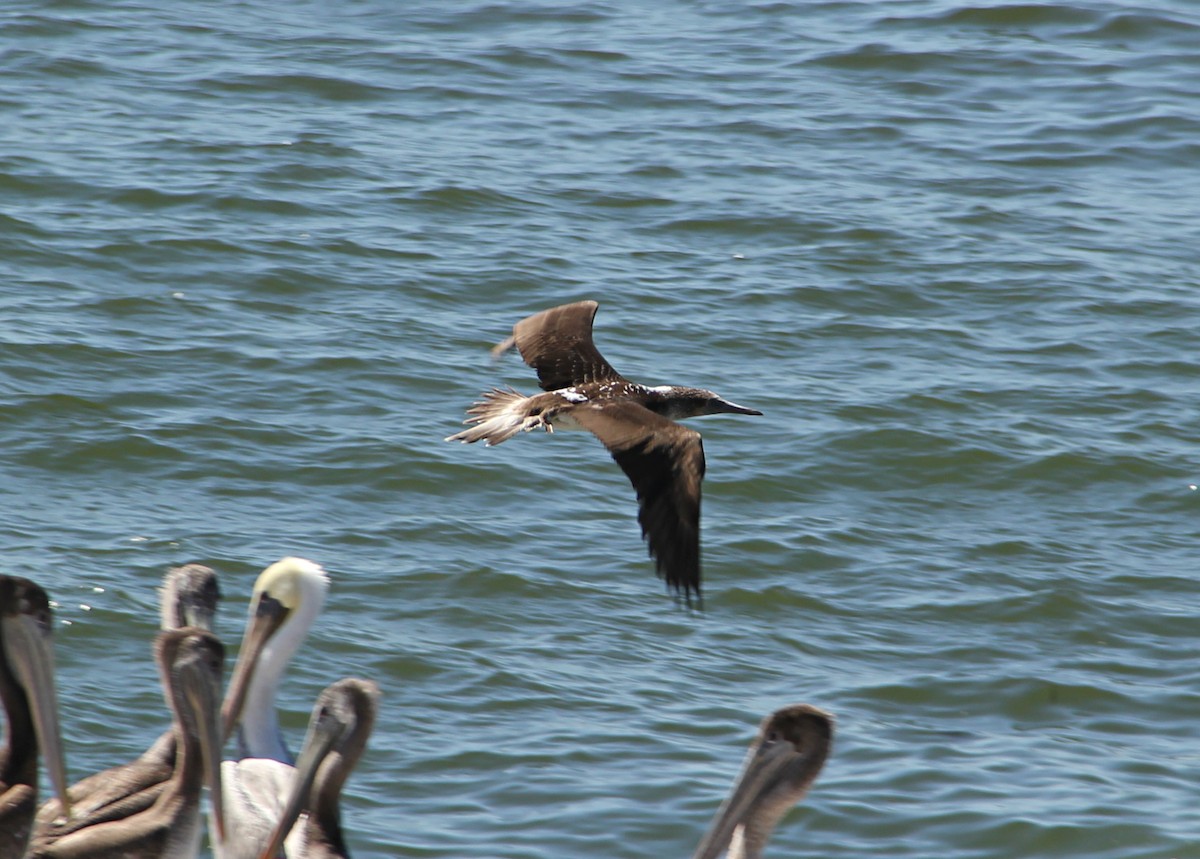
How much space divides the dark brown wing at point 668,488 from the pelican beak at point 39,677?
1.99 meters

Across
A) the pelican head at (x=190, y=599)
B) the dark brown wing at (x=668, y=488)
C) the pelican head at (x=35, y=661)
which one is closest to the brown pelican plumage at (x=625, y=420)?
the dark brown wing at (x=668, y=488)

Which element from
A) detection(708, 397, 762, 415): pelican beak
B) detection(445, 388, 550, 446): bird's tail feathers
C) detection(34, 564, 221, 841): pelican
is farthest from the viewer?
detection(708, 397, 762, 415): pelican beak

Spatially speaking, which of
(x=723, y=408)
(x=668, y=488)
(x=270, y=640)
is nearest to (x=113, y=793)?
(x=270, y=640)

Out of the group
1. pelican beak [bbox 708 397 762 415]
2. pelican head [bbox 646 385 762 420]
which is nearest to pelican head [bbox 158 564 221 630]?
pelican head [bbox 646 385 762 420]

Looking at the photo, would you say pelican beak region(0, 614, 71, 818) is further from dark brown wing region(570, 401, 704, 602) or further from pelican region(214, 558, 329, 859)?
dark brown wing region(570, 401, 704, 602)

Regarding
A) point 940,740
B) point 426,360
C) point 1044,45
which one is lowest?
point 940,740

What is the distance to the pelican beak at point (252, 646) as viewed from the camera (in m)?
6.05

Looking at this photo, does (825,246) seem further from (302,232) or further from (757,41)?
(757,41)

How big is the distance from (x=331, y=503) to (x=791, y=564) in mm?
2111

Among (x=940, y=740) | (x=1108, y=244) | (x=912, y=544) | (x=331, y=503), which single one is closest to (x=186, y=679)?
(x=940, y=740)

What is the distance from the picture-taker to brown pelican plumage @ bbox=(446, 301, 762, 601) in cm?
625

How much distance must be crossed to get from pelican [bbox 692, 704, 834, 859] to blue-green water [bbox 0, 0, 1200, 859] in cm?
161

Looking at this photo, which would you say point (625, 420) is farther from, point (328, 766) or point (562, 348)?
point (328, 766)

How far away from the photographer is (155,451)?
353 inches
